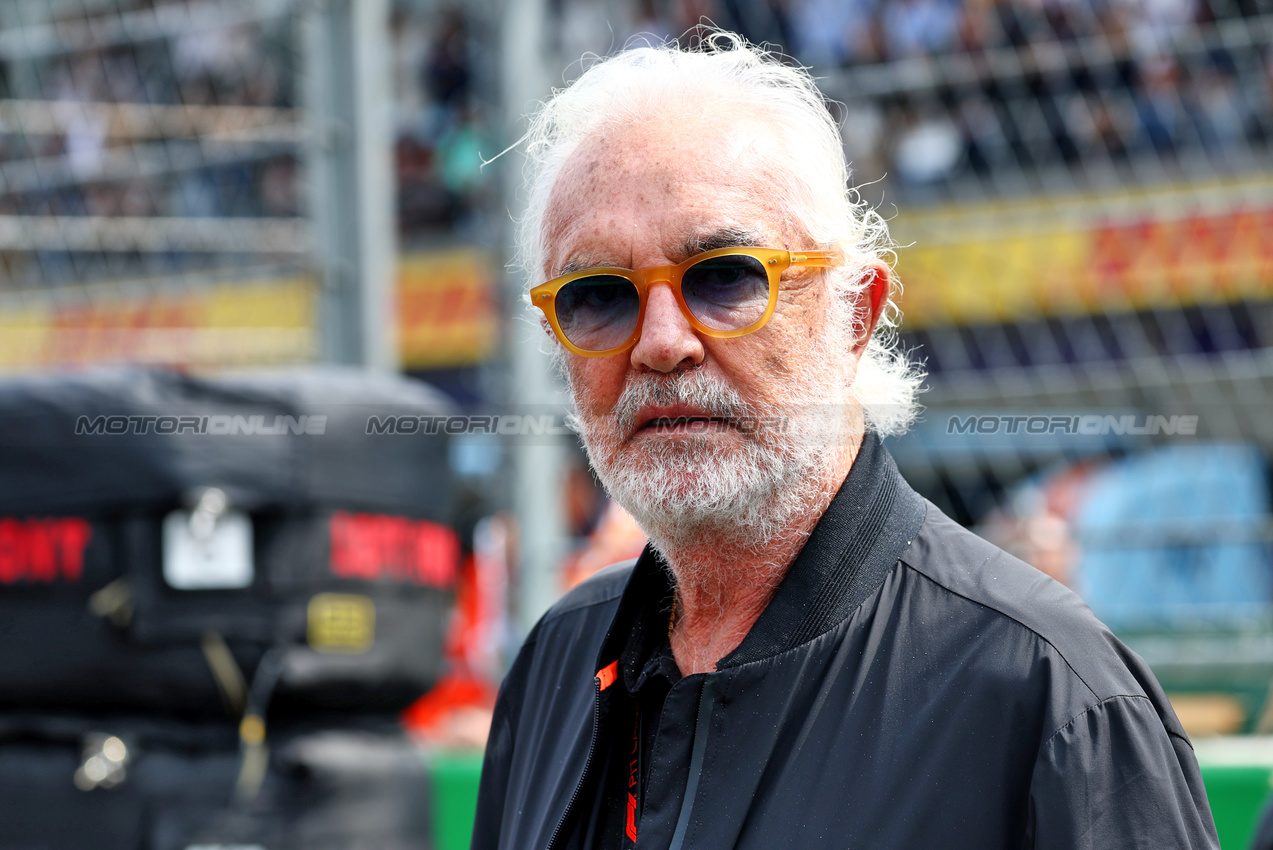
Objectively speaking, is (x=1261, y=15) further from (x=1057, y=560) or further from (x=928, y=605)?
(x=928, y=605)

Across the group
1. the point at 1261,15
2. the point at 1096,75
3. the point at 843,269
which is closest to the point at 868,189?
the point at 1096,75

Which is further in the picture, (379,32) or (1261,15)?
(1261,15)

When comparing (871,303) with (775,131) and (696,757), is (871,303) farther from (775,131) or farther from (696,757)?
(696,757)

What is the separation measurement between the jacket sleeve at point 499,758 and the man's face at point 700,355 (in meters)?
0.35

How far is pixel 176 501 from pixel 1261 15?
417cm

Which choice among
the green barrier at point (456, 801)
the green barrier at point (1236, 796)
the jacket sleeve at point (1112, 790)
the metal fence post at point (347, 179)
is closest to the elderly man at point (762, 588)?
the jacket sleeve at point (1112, 790)

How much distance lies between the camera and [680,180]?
4.58 feet

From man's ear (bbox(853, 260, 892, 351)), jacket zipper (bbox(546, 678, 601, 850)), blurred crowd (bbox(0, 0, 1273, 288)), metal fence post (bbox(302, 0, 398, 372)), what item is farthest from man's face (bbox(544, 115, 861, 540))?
metal fence post (bbox(302, 0, 398, 372))

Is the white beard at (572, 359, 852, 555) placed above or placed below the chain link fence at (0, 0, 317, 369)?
below

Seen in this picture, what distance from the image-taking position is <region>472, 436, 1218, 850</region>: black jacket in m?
1.09

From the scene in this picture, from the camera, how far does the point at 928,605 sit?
4.09 feet

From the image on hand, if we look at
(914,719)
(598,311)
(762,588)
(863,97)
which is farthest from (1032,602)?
(863,97)

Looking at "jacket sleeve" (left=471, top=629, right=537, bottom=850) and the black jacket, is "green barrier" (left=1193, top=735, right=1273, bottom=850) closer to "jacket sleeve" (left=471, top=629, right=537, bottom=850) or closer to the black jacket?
"jacket sleeve" (left=471, top=629, right=537, bottom=850)

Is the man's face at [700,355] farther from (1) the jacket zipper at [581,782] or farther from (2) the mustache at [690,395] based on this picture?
(1) the jacket zipper at [581,782]
